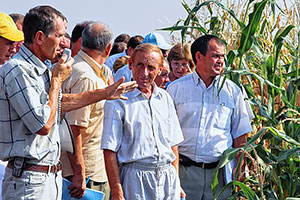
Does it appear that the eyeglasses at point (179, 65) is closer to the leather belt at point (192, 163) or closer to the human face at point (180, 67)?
the human face at point (180, 67)

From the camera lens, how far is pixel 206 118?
4.50 metres

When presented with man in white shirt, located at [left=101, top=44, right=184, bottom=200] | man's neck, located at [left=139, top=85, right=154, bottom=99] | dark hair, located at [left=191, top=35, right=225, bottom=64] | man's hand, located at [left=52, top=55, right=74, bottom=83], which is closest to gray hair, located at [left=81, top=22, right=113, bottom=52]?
man in white shirt, located at [left=101, top=44, right=184, bottom=200]

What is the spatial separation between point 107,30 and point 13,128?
4.59ft

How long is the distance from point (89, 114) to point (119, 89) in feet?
2.05

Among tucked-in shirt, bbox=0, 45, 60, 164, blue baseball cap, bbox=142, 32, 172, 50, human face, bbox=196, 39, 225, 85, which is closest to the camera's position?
tucked-in shirt, bbox=0, 45, 60, 164

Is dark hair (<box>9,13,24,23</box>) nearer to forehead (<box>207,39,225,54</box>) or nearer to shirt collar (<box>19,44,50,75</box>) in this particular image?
forehead (<box>207,39,225,54</box>)

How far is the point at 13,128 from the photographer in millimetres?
3203

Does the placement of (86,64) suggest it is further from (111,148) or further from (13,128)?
(13,128)

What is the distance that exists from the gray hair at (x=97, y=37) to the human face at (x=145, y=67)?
1.59 feet

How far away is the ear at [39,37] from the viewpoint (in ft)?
11.0

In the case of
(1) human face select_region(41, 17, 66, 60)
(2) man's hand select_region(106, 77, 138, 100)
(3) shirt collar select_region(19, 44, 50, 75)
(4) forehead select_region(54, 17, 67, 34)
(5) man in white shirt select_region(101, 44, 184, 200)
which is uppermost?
(4) forehead select_region(54, 17, 67, 34)

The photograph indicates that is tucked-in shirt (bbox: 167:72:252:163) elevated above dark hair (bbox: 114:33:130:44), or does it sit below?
below

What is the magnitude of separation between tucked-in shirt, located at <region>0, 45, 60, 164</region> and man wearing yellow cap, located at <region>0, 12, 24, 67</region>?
0.79 meters

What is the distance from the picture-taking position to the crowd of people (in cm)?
320
